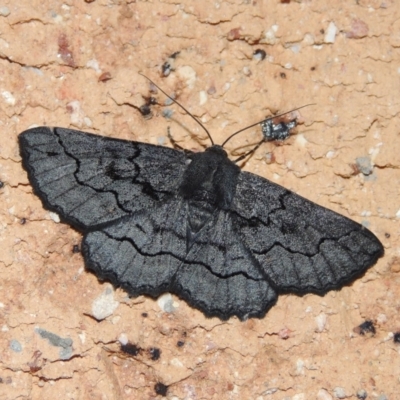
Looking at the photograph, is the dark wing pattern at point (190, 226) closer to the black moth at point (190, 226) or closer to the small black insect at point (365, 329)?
the black moth at point (190, 226)

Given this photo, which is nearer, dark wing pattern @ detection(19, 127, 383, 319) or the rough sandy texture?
dark wing pattern @ detection(19, 127, 383, 319)

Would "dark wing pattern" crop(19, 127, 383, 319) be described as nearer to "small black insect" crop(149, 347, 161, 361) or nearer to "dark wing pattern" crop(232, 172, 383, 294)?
"dark wing pattern" crop(232, 172, 383, 294)

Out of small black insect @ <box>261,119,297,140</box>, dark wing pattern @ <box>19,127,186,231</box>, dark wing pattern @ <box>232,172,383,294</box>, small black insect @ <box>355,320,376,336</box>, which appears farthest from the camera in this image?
small black insect @ <box>261,119,297,140</box>

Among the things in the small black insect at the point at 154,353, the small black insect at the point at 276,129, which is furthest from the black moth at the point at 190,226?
the small black insect at the point at 276,129

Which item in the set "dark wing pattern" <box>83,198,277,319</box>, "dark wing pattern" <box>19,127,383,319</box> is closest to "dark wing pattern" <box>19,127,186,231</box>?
"dark wing pattern" <box>19,127,383,319</box>

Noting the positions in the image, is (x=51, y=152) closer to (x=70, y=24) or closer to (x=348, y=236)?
(x=70, y=24)

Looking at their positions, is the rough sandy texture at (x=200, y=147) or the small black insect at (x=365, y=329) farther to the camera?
the small black insect at (x=365, y=329)

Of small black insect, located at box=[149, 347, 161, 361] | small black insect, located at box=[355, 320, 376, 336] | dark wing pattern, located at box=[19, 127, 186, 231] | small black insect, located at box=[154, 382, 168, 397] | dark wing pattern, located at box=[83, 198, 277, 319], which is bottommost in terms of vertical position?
small black insect, located at box=[154, 382, 168, 397]

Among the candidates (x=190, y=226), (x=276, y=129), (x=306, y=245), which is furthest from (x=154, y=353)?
(x=276, y=129)
